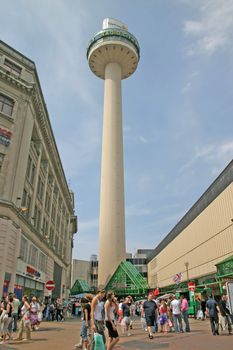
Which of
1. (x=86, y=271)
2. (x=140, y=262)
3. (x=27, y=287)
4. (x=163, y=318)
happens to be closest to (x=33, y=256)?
(x=27, y=287)

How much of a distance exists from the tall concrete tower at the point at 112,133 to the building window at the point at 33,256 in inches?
800

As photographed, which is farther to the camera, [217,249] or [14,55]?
[217,249]

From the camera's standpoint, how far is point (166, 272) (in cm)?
7062

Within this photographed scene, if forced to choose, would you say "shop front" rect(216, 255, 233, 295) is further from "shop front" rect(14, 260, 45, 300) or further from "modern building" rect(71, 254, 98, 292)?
"modern building" rect(71, 254, 98, 292)

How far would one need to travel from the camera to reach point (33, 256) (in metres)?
33.7

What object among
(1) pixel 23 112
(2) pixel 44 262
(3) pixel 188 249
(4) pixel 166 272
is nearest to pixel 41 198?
(2) pixel 44 262

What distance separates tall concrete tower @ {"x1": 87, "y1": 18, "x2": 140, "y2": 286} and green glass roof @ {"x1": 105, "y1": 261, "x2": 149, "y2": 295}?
3.09m

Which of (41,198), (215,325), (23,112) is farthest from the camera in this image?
(41,198)

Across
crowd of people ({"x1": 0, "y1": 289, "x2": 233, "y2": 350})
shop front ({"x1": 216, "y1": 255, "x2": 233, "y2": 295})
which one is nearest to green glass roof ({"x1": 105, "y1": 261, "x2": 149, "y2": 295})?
shop front ({"x1": 216, "y1": 255, "x2": 233, "y2": 295})

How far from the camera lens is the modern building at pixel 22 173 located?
25.3 metres

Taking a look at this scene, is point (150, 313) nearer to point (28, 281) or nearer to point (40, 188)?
point (28, 281)

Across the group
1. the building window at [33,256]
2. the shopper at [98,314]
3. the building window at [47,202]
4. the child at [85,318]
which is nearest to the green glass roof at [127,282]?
the building window at [47,202]

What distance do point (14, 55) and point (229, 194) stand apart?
1052 inches

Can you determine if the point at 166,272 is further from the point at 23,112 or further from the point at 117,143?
the point at 23,112
